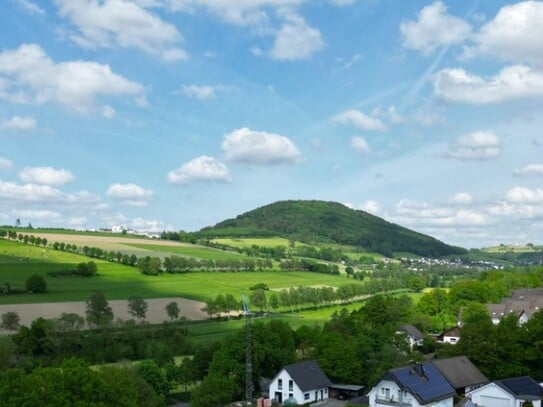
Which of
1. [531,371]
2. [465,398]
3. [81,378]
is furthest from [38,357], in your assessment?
[531,371]

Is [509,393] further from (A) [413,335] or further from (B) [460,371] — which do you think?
(A) [413,335]

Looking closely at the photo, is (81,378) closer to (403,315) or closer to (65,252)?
(403,315)

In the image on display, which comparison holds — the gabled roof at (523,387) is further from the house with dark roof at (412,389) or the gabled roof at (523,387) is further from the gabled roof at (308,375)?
the gabled roof at (308,375)

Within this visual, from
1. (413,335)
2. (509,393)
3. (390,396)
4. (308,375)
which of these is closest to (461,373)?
(509,393)

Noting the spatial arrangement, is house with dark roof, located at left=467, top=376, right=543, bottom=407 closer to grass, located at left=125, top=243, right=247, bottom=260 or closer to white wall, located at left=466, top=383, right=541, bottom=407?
white wall, located at left=466, top=383, right=541, bottom=407

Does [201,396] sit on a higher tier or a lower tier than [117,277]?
lower

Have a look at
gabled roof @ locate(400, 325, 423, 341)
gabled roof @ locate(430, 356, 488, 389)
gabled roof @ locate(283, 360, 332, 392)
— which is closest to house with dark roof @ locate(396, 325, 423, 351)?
gabled roof @ locate(400, 325, 423, 341)

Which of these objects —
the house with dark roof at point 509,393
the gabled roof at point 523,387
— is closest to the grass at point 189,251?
the house with dark roof at point 509,393
